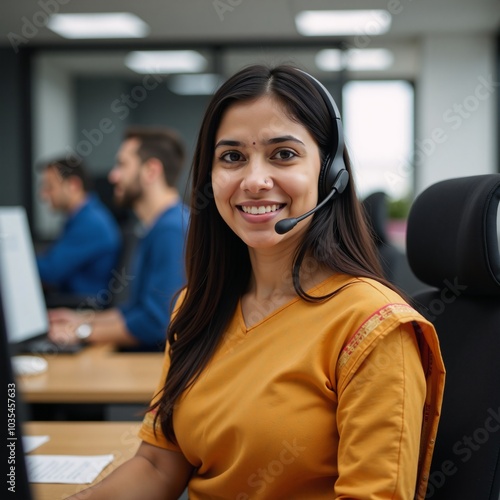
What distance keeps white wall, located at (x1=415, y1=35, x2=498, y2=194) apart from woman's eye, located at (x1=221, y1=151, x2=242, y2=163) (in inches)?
227

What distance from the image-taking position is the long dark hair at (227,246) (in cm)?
108

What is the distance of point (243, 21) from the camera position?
20.1ft

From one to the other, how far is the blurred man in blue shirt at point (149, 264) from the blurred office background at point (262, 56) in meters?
2.55

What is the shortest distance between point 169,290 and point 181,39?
4730 mm

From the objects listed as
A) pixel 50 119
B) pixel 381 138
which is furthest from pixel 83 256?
pixel 381 138

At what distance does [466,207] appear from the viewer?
1.08 meters

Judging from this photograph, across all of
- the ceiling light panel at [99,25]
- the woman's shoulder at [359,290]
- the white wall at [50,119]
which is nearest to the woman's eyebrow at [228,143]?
the woman's shoulder at [359,290]

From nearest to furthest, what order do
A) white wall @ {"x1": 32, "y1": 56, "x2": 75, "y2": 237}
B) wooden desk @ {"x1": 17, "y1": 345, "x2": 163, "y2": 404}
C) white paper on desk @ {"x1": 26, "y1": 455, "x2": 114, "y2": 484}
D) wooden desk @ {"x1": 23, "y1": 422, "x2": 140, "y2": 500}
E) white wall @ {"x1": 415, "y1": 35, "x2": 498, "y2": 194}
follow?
white paper on desk @ {"x1": 26, "y1": 455, "x2": 114, "y2": 484}, wooden desk @ {"x1": 23, "y1": 422, "x2": 140, "y2": 500}, wooden desk @ {"x1": 17, "y1": 345, "x2": 163, "y2": 404}, white wall @ {"x1": 415, "y1": 35, "x2": 498, "y2": 194}, white wall @ {"x1": 32, "y1": 56, "x2": 75, "y2": 237}

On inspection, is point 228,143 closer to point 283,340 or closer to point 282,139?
point 282,139

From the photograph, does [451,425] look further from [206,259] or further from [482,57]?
[482,57]

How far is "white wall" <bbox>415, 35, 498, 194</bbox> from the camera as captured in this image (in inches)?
260

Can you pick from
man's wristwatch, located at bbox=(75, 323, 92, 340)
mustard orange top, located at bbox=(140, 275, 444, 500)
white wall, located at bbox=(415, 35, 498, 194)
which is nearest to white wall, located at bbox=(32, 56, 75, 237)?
white wall, located at bbox=(415, 35, 498, 194)

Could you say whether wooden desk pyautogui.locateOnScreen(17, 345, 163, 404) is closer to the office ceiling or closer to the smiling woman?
the smiling woman

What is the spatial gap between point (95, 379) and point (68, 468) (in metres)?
0.61
